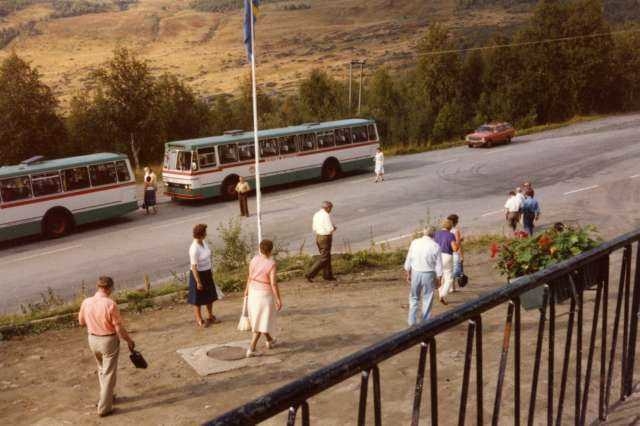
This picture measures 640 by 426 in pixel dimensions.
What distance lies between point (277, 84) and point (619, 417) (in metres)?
110

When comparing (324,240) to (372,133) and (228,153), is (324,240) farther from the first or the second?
(372,133)

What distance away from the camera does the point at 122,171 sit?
2512 cm

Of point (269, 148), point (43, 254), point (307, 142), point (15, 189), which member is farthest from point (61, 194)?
point (307, 142)

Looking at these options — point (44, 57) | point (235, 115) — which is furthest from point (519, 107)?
point (44, 57)

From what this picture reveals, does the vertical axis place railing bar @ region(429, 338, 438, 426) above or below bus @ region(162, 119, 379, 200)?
above

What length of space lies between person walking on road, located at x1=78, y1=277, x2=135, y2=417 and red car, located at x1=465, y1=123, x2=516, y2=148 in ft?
119

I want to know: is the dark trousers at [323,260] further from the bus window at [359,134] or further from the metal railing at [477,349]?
the bus window at [359,134]

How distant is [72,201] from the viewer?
927 inches

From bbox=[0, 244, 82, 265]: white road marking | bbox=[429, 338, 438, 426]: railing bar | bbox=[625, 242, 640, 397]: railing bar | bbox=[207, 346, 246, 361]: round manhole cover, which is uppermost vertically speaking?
bbox=[429, 338, 438, 426]: railing bar

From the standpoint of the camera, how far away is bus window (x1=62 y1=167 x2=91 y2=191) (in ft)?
77.6

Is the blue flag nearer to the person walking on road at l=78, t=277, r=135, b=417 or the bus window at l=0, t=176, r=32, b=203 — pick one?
the bus window at l=0, t=176, r=32, b=203

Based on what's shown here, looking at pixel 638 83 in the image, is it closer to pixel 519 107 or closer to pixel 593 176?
pixel 519 107

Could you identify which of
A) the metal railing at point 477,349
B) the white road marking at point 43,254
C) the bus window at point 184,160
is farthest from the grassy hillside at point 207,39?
the metal railing at point 477,349

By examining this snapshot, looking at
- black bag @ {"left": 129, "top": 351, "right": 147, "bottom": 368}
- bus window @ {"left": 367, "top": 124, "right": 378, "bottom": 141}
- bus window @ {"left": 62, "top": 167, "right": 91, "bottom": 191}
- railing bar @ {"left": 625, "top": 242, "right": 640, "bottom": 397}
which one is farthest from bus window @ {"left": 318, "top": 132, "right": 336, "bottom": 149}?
railing bar @ {"left": 625, "top": 242, "right": 640, "bottom": 397}
